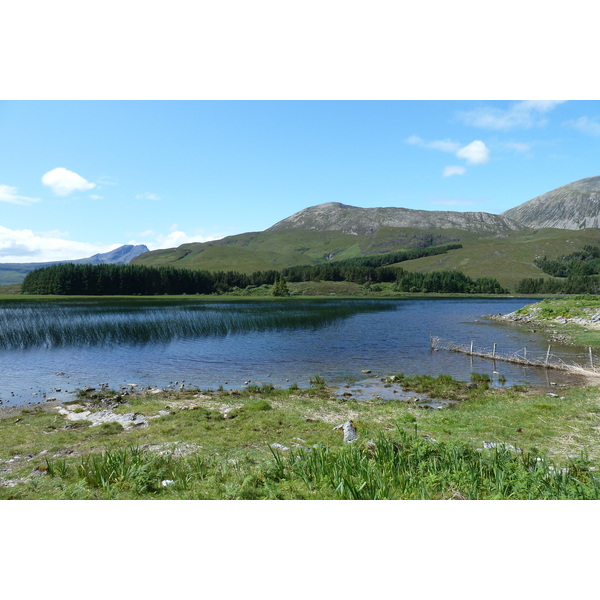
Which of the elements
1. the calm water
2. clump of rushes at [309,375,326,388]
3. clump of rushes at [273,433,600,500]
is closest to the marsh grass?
clump of rushes at [273,433,600,500]

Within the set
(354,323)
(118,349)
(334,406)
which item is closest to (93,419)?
(334,406)

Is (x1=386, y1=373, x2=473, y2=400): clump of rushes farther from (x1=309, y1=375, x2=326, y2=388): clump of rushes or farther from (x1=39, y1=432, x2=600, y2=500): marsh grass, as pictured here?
(x1=39, y1=432, x2=600, y2=500): marsh grass

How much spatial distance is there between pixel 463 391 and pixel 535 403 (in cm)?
749

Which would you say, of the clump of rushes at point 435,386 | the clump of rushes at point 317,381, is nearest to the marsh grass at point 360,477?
the clump of rushes at point 435,386

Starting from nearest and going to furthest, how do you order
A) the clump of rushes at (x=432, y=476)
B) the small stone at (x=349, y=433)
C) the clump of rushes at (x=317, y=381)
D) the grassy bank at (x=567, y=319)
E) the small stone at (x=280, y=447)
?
1. the clump of rushes at (x=432, y=476)
2. the small stone at (x=280, y=447)
3. the small stone at (x=349, y=433)
4. the clump of rushes at (x=317, y=381)
5. the grassy bank at (x=567, y=319)

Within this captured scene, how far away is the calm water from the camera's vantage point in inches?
1287

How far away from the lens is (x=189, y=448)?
546 inches

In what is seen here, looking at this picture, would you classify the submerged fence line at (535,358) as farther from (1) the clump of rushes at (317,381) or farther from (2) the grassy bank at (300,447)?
(1) the clump of rushes at (317,381)

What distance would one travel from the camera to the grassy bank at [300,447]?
815 centimetres

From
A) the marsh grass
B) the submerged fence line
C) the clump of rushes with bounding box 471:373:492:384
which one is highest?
the marsh grass

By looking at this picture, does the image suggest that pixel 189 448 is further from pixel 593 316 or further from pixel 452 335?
pixel 593 316

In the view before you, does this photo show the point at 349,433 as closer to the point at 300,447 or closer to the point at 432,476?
the point at 300,447

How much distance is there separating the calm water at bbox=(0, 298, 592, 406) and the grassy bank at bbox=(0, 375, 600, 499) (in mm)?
5145

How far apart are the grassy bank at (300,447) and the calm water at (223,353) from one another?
16.9ft
